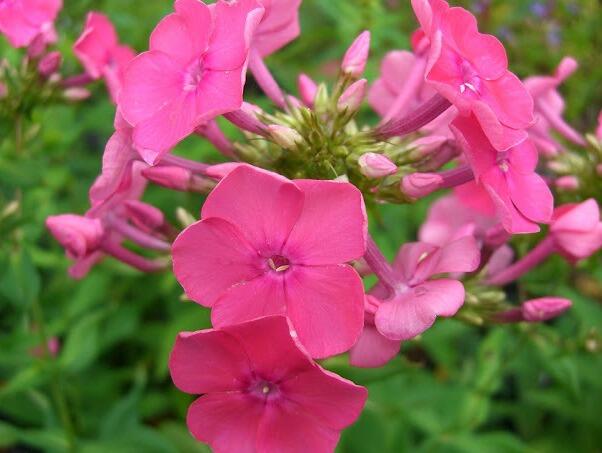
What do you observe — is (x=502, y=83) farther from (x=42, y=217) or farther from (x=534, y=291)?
A: (x=42, y=217)

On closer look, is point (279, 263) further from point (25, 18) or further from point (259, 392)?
point (25, 18)

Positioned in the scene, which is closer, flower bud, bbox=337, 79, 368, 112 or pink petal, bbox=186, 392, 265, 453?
pink petal, bbox=186, 392, 265, 453

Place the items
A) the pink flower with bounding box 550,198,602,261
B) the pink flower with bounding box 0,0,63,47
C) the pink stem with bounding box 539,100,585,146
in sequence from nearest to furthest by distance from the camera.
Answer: the pink flower with bounding box 550,198,602,261 < the pink flower with bounding box 0,0,63,47 < the pink stem with bounding box 539,100,585,146

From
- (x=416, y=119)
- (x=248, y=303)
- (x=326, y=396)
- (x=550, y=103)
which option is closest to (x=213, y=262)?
(x=248, y=303)

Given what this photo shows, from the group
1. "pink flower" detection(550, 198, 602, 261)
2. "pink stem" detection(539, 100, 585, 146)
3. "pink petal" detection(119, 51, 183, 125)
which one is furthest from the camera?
"pink stem" detection(539, 100, 585, 146)

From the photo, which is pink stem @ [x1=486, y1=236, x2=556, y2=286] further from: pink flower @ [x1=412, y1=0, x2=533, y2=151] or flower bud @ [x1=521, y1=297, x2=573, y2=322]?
pink flower @ [x1=412, y1=0, x2=533, y2=151]

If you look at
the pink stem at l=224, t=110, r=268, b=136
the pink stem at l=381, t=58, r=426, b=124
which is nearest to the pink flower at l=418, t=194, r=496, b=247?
the pink stem at l=381, t=58, r=426, b=124

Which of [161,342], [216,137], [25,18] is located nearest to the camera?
[216,137]
